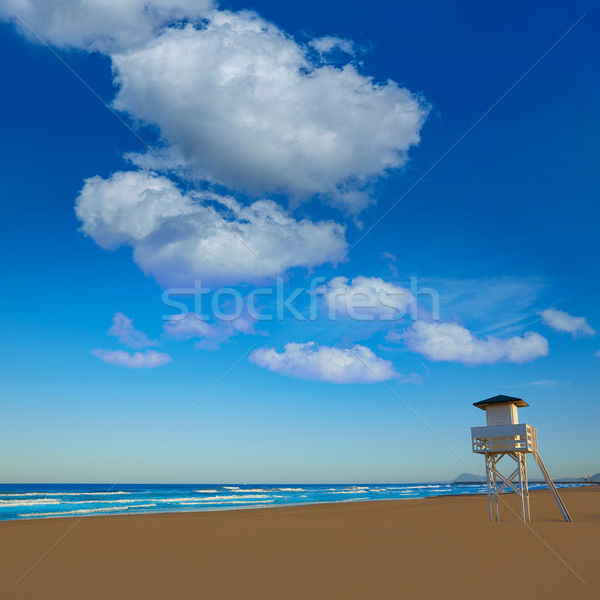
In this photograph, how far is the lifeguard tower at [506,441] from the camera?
19.6m

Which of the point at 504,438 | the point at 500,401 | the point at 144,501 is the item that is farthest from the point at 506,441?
the point at 144,501

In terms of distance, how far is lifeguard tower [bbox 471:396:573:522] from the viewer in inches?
771

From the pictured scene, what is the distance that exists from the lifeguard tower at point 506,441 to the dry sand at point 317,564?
107 inches

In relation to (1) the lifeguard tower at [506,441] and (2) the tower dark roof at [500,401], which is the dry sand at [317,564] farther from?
(2) the tower dark roof at [500,401]

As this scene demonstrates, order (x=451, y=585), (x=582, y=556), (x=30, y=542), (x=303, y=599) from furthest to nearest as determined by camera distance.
Answer: (x=30, y=542) → (x=582, y=556) → (x=451, y=585) → (x=303, y=599)

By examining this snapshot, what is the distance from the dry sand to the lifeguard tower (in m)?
2.71

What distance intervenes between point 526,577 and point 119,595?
7691 mm

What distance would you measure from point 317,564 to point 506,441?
11850mm

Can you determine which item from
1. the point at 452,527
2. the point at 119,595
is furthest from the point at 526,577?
the point at 452,527

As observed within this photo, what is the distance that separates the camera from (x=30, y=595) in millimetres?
8852

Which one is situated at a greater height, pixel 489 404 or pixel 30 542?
pixel 489 404

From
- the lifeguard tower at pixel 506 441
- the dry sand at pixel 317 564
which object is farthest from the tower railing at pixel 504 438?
the dry sand at pixel 317 564

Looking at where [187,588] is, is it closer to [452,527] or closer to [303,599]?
[303,599]

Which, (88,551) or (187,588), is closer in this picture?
(187,588)
